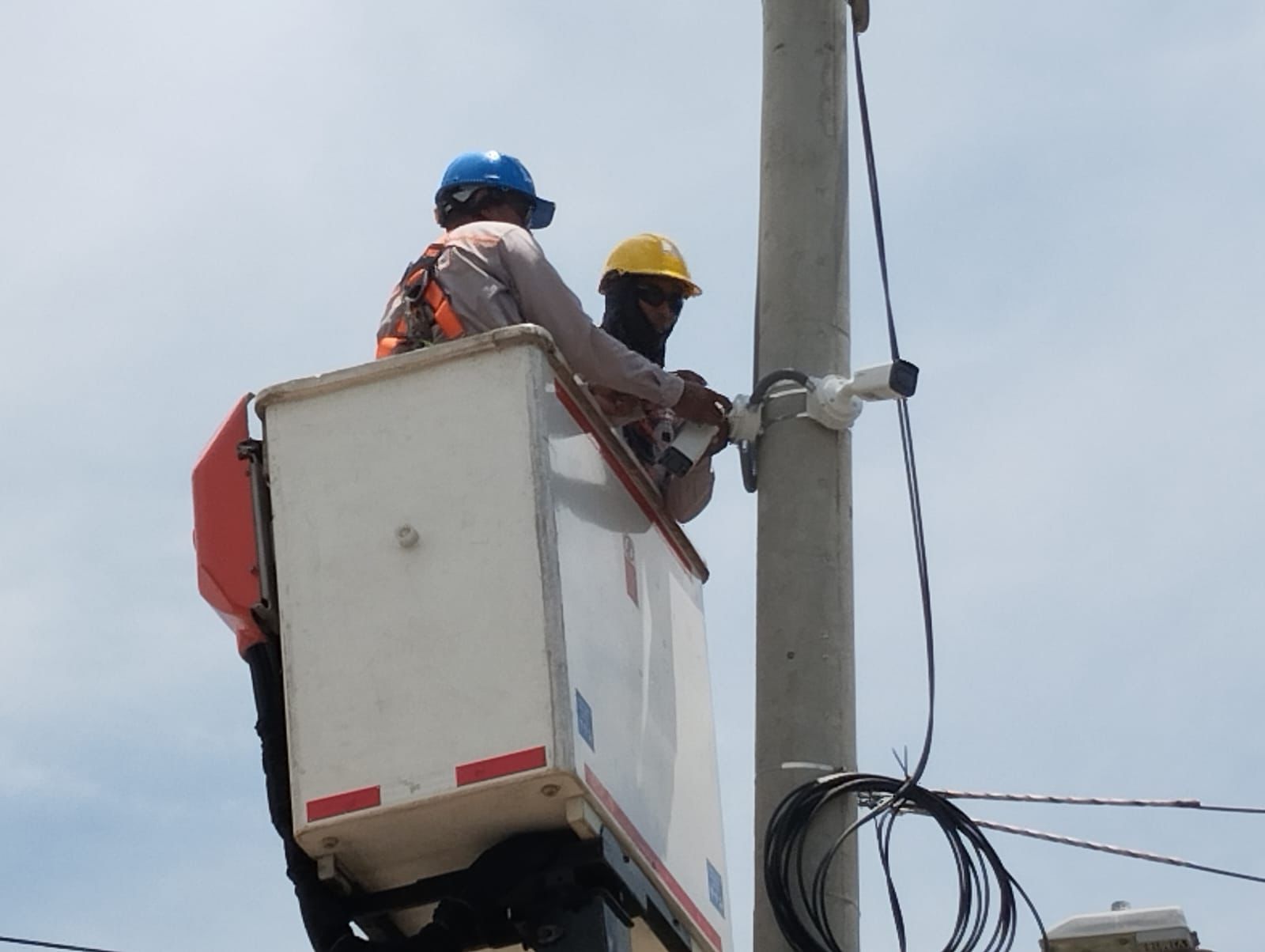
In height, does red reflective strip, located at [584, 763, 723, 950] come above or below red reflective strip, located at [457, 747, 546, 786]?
below

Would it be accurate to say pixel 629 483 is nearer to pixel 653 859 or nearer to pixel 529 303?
pixel 529 303

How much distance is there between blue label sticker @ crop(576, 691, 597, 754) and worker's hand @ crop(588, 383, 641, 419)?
1385 mm

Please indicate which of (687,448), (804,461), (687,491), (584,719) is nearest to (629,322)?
(687,491)

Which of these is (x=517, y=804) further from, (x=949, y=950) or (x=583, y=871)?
(x=949, y=950)

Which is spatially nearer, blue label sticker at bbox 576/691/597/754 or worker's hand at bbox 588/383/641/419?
blue label sticker at bbox 576/691/597/754

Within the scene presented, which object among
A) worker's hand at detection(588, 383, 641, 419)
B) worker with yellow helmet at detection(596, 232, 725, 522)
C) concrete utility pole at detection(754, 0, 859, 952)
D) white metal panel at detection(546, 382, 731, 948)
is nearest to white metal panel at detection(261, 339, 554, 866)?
white metal panel at detection(546, 382, 731, 948)

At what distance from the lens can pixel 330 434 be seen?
252 inches

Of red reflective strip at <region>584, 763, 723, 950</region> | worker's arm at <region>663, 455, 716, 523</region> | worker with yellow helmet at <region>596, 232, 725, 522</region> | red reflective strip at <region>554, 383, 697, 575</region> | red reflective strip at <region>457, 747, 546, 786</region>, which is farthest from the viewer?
worker with yellow helmet at <region>596, 232, 725, 522</region>

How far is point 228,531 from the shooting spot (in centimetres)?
661

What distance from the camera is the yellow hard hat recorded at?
7.94 meters

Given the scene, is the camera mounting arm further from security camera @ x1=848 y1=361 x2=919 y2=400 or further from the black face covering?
the black face covering

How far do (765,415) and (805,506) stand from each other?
29 cm

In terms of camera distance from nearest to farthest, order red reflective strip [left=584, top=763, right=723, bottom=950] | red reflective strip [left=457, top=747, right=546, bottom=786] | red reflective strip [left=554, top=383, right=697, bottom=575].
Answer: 1. red reflective strip [left=457, top=747, right=546, bottom=786]
2. red reflective strip [left=584, top=763, right=723, bottom=950]
3. red reflective strip [left=554, top=383, right=697, bottom=575]

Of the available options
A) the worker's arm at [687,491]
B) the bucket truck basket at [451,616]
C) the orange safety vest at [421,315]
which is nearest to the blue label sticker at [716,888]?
the bucket truck basket at [451,616]
